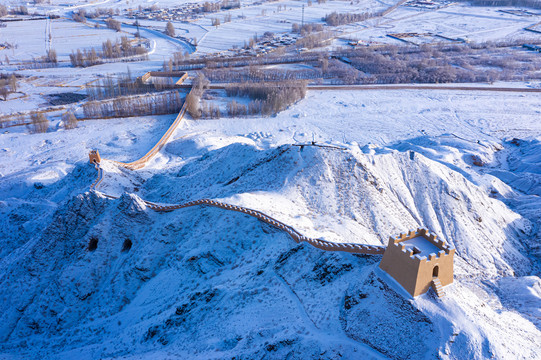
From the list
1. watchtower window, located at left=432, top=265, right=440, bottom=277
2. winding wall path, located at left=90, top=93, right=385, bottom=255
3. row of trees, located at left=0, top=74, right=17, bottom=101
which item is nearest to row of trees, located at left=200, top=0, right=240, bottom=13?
row of trees, located at left=0, top=74, right=17, bottom=101

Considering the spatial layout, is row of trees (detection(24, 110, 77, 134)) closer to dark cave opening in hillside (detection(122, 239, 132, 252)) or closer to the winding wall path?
the winding wall path

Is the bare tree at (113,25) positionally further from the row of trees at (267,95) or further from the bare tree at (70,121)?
the bare tree at (70,121)

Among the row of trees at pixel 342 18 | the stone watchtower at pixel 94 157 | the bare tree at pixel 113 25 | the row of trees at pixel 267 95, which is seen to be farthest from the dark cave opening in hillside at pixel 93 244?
the row of trees at pixel 342 18

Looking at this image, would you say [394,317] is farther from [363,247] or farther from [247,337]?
[247,337]

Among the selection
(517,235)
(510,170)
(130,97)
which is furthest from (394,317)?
(130,97)

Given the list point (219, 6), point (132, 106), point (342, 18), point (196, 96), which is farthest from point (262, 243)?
point (219, 6)
